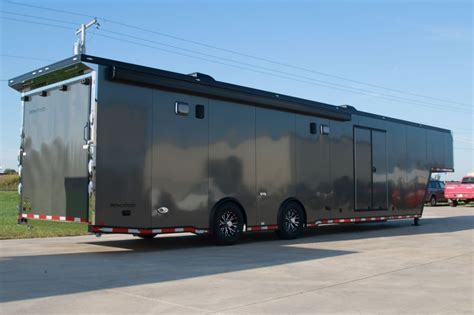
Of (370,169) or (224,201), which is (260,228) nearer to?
(224,201)

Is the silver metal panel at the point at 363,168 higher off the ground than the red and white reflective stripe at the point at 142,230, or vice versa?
the silver metal panel at the point at 363,168

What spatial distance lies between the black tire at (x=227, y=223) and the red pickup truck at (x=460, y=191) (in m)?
26.2

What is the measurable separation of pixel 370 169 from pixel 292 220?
4140mm

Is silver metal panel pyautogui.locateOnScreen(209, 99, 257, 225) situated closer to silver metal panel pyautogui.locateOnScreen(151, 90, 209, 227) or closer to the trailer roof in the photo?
silver metal panel pyautogui.locateOnScreen(151, 90, 209, 227)

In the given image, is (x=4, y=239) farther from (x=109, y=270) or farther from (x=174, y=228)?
(x=109, y=270)

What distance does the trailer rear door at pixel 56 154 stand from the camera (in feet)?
32.8

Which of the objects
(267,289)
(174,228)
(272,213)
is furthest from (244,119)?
(267,289)

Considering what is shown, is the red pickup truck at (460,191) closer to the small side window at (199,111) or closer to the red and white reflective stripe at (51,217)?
the small side window at (199,111)

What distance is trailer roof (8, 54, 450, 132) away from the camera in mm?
9969

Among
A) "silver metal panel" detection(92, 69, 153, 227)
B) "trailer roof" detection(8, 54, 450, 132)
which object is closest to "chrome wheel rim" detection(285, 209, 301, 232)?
"trailer roof" detection(8, 54, 450, 132)

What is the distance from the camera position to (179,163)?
37.0ft

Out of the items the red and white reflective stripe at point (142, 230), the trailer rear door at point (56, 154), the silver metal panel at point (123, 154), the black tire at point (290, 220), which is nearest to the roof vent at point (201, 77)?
the silver metal panel at point (123, 154)

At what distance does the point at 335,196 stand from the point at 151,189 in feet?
21.5

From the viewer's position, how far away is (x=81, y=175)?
9.95m
